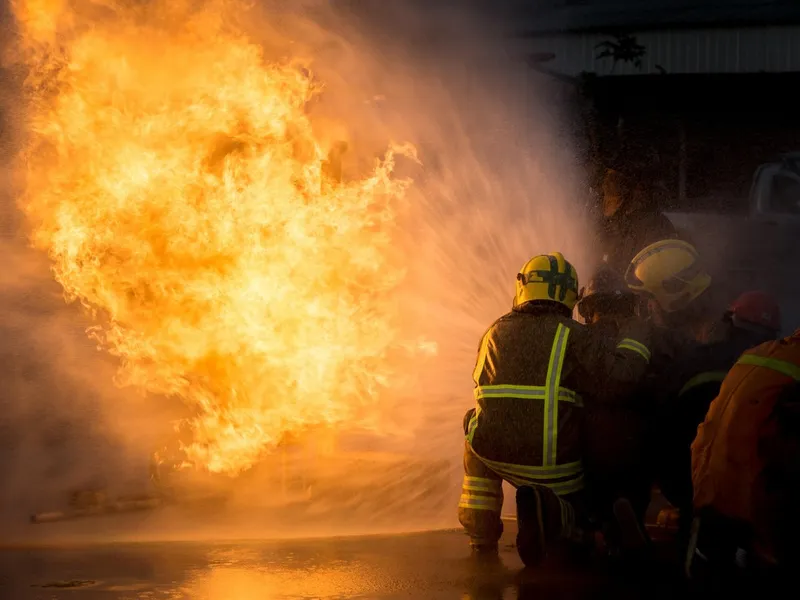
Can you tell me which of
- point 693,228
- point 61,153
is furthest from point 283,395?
point 693,228

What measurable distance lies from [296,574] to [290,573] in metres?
0.04

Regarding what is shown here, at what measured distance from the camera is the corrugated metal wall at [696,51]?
18.3m

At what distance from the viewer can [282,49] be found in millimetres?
9352

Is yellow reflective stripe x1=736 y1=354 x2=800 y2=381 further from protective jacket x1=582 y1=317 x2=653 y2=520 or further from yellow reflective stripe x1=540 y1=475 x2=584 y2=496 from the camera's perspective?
yellow reflective stripe x1=540 y1=475 x2=584 y2=496

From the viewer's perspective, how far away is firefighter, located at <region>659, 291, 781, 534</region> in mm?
6246

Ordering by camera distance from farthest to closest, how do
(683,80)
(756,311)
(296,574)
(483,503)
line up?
(683,80) → (756,311) → (483,503) → (296,574)

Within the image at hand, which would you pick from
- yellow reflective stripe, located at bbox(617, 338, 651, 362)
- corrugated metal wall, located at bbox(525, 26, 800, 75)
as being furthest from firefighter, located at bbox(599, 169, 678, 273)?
yellow reflective stripe, located at bbox(617, 338, 651, 362)

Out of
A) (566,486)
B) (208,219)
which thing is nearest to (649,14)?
(208,219)

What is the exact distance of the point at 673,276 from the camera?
7.23m

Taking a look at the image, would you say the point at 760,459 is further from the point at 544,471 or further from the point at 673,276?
the point at 673,276

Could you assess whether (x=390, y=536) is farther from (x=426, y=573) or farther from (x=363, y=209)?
(x=363, y=209)

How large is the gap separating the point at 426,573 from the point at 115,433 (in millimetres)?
4981

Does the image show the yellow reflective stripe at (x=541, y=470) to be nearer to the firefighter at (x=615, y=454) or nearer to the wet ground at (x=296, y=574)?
the firefighter at (x=615, y=454)

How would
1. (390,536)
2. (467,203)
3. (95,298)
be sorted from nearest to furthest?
(390,536), (95,298), (467,203)
